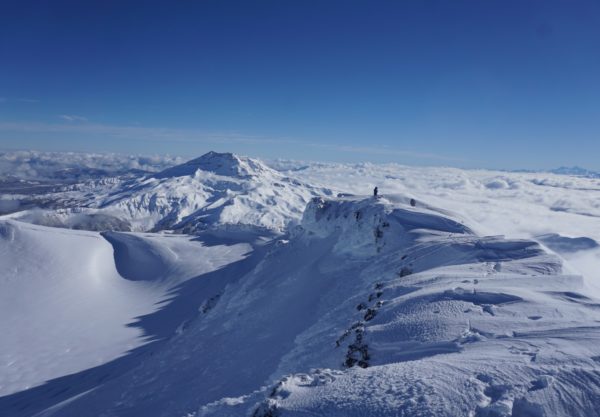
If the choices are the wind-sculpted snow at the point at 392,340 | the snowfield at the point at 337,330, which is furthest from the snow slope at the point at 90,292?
the wind-sculpted snow at the point at 392,340

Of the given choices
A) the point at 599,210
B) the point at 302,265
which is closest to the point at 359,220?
the point at 302,265

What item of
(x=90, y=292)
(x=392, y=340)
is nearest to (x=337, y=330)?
(x=392, y=340)

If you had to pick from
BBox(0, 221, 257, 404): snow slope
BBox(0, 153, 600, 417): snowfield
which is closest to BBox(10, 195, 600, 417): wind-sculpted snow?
BBox(0, 153, 600, 417): snowfield

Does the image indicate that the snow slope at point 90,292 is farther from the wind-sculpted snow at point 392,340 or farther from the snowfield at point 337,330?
the wind-sculpted snow at point 392,340

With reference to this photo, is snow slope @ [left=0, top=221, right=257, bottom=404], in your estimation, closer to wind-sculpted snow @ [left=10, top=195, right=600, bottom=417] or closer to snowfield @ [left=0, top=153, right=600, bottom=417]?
snowfield @ [left=0, top=153, right=600, bottom=417]

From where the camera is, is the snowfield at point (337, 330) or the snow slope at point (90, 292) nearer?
the snowfield at point (337, 330)

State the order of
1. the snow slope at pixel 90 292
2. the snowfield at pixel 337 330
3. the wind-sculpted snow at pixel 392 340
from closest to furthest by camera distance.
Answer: the wind-sculpted snow at pixel 392 340 < the snowfield at pixel 337 330 < the snow slope at pixel 90 292

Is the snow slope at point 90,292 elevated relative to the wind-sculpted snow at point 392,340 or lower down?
lower down

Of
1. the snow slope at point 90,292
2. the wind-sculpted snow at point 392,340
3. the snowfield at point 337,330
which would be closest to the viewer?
the wind-sculpted snow at point 392,340
